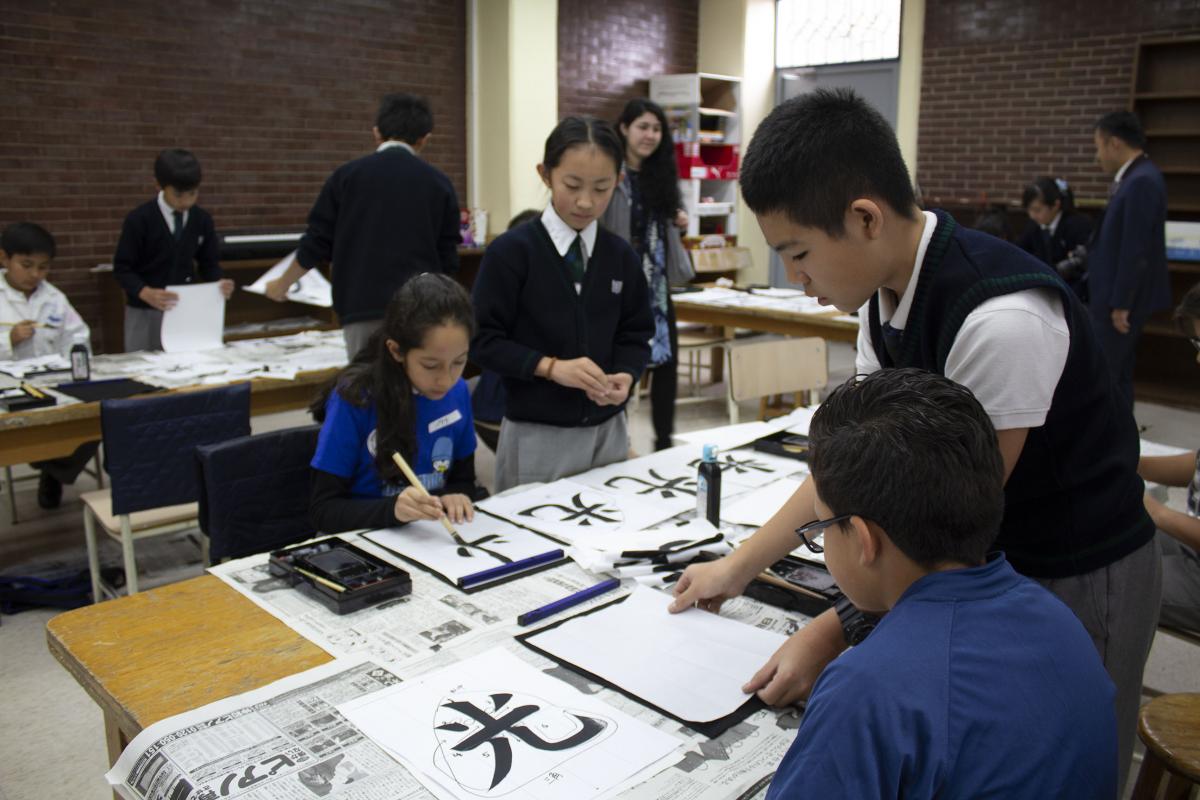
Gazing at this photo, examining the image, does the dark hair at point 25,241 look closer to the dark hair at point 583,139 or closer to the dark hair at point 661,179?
the dark hair at point 661,179

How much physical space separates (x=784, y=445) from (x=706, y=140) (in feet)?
20.1

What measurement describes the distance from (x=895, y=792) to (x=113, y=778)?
0.91 meters

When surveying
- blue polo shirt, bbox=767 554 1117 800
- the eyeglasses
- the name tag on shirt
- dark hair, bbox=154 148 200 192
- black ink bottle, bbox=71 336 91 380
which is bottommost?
black ink bottle, bbox=71 336 91 380

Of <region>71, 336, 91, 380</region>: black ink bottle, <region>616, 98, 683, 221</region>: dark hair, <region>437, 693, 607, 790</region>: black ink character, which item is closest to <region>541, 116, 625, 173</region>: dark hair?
<region>437, 693, 607, 790</region>: black ink character

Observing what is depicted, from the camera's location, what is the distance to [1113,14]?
22.1ft

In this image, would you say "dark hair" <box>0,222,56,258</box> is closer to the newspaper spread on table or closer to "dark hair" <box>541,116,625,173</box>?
"dark hair" <box>541,116,625,173</box>

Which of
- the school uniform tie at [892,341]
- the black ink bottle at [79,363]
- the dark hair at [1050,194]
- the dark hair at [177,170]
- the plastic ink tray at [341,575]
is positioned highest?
the dark hair at [177,170]

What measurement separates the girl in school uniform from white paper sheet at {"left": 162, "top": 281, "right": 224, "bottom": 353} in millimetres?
2087

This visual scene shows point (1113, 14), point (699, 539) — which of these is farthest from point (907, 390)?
point (1113, 14)

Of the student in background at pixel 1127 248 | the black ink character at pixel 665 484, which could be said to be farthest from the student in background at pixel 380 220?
the student in background at pixel 1127 248

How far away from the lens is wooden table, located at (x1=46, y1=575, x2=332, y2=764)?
1.28 metres

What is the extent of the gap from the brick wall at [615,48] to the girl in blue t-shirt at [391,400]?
5678 mm

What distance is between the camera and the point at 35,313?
3.93 metres

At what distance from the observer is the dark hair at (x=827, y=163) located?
3.81 ft
